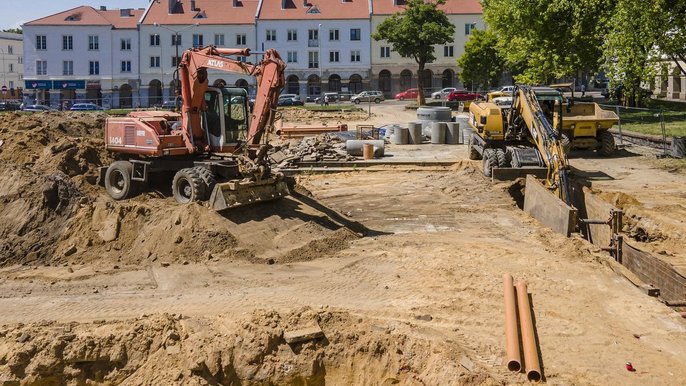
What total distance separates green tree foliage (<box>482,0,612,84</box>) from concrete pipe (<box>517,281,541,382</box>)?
24.8 meters

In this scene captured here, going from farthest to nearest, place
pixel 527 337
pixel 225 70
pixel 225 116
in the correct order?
pixel 225 116, pixel 225 70, pixel 527 337

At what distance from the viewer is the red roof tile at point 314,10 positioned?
71062 mm

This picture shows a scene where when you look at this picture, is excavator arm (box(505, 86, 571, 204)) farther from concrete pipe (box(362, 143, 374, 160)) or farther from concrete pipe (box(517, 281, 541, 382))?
concrete pipe (box(362, 143, 374, 160))

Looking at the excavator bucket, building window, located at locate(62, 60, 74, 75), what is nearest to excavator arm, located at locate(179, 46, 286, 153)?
the excavator bucket

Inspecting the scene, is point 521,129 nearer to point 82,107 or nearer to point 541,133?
point 541,133

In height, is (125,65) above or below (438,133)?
above

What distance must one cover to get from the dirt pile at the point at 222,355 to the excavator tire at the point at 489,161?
11.8 m

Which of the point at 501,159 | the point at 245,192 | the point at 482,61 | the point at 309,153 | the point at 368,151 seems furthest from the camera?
the point at 482,61

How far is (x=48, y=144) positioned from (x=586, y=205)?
13.5m

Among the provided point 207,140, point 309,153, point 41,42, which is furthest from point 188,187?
point 41,42

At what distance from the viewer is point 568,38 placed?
1346 inches

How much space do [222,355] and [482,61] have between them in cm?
4958

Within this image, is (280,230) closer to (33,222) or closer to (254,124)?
(254,124)

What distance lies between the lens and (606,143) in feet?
82.7
